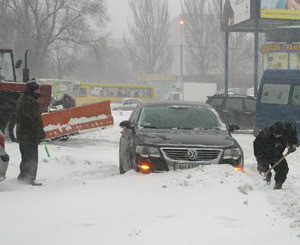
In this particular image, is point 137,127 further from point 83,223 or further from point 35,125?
point 83,223

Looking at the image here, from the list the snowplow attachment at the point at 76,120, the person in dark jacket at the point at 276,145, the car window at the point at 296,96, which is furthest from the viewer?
the car window at the point at 296,96

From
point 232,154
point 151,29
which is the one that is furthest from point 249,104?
point 151,29

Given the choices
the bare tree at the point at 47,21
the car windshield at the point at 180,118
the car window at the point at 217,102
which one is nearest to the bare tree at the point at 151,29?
the bare tree at the point at 47,21

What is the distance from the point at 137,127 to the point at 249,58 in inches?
2323

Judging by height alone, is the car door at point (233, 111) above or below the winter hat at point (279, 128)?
below

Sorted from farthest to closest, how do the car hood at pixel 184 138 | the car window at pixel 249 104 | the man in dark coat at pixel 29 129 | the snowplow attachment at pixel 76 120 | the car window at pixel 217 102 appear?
the car window at pixel 217 102 < the car window at pixel 249 104 < the snowplow attachment at pixel 76 120 < the man in dark coat at pixel 29 129 < the car hood at pixel 184 138

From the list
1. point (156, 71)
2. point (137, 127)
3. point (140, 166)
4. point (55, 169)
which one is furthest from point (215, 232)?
point (156, 71)

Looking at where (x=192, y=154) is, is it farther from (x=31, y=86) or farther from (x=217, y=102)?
(x=217, y=102)

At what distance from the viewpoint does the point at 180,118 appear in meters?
8.55

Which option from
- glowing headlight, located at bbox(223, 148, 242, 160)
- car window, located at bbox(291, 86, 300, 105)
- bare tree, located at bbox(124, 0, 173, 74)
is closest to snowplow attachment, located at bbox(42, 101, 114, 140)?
car window, located at bbox(291, 86, 300, 105)

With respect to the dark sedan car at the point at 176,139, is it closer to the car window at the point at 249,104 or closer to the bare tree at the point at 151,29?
the car window at the point at 249,104

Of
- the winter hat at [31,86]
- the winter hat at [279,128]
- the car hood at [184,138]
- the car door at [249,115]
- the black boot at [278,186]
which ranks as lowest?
the car door at [249,115]

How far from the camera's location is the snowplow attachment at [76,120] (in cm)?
1503

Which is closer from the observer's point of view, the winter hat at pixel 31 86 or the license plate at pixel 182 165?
the license plate at pixel 182 165
